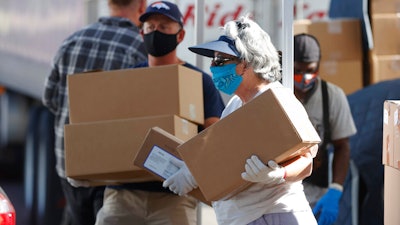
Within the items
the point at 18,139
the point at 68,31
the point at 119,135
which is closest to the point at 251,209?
the point at 119,135

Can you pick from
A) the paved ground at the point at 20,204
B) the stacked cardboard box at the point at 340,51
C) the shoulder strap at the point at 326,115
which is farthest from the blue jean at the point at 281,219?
the paved ground at the point at 20,204

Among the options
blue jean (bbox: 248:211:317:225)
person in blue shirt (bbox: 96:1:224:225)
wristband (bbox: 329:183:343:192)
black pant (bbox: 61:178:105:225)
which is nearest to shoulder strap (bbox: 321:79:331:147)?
wristband (bbox: 329:183:343:192)

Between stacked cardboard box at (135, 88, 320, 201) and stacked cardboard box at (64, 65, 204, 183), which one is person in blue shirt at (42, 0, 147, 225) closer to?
stacked cardboard box at (64, 65, 204, 183)

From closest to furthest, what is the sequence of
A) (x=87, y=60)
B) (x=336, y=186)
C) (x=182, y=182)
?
(x=182, y=182) < (x=336, y=186) < (x=87, y=60)

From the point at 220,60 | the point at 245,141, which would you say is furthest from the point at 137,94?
the point at 245,141

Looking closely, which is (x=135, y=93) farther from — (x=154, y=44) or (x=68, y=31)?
(x=68, y=31)

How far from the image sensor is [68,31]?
999 centimetres

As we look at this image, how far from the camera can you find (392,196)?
5.44 metres

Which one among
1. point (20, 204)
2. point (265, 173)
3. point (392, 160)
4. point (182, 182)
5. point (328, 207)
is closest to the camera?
point (265, 173)

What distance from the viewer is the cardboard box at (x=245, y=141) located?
468cm

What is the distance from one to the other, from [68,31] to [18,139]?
5.94ft

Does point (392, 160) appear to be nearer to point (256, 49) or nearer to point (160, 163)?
point (256, 49)

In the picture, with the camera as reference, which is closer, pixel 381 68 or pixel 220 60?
pixel 220 60

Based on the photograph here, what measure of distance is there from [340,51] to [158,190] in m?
3.26
